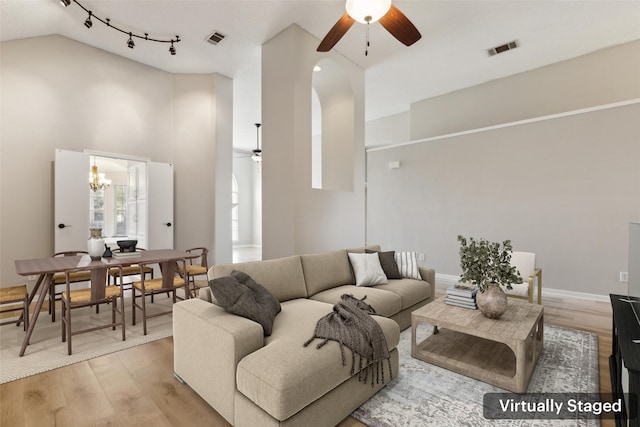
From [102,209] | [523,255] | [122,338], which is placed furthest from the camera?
[102,209]

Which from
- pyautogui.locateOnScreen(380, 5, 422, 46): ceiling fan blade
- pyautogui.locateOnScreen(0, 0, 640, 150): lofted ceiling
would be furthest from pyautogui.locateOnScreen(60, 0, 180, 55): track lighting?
pyautogui.locateOnScreen(380, 5, 422, 46): ceiling fan blade

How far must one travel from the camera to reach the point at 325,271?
315cm

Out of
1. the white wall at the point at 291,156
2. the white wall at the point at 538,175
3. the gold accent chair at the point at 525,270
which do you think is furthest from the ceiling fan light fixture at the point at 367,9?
the white wall at the point at 538,175

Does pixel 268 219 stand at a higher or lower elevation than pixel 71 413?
higher

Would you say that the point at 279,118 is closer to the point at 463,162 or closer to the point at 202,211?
the point at 202,211

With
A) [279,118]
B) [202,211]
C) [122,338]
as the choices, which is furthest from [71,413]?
[202,211]

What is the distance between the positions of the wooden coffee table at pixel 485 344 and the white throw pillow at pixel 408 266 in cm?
80

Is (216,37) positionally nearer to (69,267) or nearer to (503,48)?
(69,267)

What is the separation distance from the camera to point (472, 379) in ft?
7.22

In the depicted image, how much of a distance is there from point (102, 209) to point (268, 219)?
2688 millimetres

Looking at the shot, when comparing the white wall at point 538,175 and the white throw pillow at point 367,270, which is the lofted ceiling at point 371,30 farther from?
the white throw pillow at point 367,270

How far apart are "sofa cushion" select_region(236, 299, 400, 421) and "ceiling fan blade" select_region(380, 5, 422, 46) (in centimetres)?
255

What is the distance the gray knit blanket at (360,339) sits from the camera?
5.95ft

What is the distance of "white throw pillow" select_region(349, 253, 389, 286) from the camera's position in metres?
3.28
